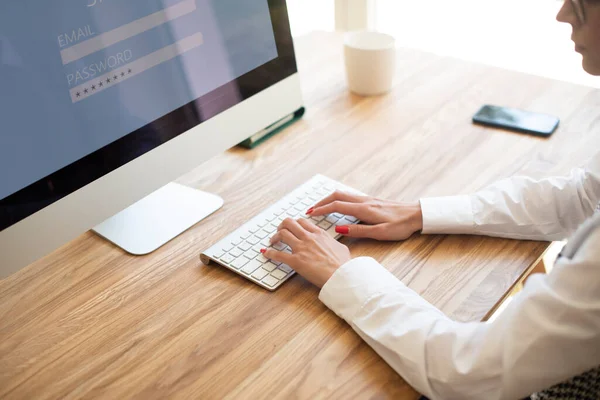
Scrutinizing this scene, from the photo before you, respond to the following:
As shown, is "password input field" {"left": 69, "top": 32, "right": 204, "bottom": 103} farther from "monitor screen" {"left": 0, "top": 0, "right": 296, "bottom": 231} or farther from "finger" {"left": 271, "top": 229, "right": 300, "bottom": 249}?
"finger" {"left": 271, "top": 229, "right": 300, "bottom": 249}

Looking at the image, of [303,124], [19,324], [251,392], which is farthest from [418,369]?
[303,124]

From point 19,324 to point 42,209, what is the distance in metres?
0.18

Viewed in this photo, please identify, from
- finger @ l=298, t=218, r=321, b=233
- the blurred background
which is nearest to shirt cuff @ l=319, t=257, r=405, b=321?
finger @ l=298, t=218, r=321, b=233

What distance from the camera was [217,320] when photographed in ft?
2.55

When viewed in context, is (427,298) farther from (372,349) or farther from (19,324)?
(19,324)

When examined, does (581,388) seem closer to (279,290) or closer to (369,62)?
(279,290)

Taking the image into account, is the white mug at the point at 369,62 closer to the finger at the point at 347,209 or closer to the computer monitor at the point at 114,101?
the computer monitor at the point at 114,101

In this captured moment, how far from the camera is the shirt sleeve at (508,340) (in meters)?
0.61

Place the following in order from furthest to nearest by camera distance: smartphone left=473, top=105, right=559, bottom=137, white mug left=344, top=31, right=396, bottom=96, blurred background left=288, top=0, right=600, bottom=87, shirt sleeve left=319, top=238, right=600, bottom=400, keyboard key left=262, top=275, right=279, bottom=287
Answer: blurred background left=288, top=0, right=600, bottom=87 → white mug left=344, top=31, right=396, bottom=96 → smartphone left=473, top=105, right=559, bottom=137 → keyboard key left=262, top=275, right=279, bottom=287 → shirt sleeve left=319, top=238, right=600, bottom=400

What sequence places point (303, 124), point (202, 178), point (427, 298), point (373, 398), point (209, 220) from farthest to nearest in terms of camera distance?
point (303, 124) < point (202, 178) < point (209, 220) < point (427, 298) < point (373, 398)

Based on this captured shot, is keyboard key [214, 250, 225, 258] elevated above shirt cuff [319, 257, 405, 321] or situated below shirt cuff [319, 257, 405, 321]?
above

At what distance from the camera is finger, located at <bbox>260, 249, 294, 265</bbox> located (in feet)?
2.71

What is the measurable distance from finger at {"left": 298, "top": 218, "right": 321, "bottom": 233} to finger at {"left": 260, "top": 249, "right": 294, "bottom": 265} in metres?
0.06

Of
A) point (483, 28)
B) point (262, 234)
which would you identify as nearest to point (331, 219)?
point (262, 234)
